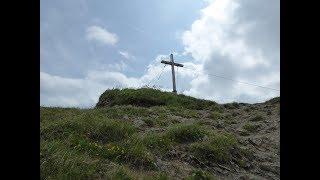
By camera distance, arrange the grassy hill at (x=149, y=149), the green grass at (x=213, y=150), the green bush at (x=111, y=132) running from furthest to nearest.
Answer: the green bush at (x=111, y=132) → the green grass at (x=213, y=150) → the grassy hill at (x=149, y=149)

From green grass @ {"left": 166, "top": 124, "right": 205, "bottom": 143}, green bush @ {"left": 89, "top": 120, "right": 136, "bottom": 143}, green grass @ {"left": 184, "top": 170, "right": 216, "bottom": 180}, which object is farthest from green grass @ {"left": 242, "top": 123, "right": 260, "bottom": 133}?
green grass @ {"left": 184, "top": 170, "right": 216, "bottom": 180}

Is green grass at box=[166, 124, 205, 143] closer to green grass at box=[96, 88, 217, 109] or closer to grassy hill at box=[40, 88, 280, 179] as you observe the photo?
grassy hill at box=[40, 88, 280, 179]

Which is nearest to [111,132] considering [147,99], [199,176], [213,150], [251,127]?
[213,150]

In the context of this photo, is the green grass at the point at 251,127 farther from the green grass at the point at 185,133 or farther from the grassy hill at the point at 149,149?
the green grass at the point at 185,133

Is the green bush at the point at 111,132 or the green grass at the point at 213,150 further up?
the green bush at the point at 111,132

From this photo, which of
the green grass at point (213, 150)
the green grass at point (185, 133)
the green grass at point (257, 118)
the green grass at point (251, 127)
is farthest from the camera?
the green grass at point (257, 118)

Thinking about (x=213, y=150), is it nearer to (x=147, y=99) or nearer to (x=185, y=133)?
(x=185, y=133)

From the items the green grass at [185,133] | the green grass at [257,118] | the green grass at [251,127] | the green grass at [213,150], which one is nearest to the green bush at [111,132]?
the green grass at [185,133]

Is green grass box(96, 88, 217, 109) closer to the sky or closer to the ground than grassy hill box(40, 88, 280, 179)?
closer to the sky

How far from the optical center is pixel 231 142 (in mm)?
10336

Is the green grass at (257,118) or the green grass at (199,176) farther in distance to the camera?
the green grass at (257,118)

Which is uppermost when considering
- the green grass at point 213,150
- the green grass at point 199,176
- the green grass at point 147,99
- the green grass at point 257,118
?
the green grass at point 147,99
